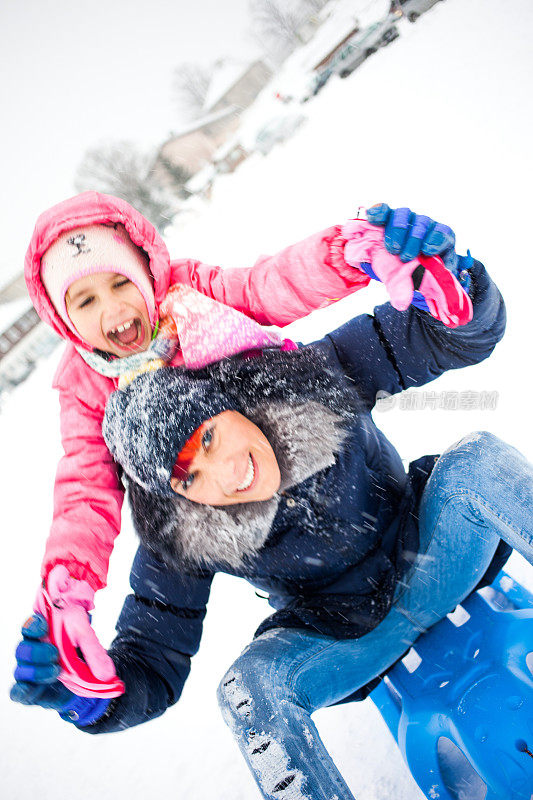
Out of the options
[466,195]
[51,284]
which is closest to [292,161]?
[466,195]

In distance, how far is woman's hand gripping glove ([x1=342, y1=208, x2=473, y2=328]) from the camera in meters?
0.65

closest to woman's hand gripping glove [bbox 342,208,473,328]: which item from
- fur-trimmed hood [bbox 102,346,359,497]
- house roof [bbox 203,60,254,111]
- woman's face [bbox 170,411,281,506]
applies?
fur-trimmed hood [bbox 102,346,359,497]

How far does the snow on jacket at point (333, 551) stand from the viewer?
0.87 metres

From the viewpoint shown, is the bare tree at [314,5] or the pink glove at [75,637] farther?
the bare tree at [314,5]

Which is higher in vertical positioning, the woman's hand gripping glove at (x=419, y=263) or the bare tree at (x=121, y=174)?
the bare tree at (x=121, y=174)

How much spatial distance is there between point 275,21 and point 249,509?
3132cm

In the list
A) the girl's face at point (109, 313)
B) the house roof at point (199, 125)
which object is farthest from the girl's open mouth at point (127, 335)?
the house roof at point (199, 125)

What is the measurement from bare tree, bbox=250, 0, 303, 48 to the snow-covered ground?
76.4 feet

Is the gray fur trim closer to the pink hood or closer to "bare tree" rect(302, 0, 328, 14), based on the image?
the pink hood

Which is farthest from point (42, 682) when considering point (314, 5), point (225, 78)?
point (314, 5)

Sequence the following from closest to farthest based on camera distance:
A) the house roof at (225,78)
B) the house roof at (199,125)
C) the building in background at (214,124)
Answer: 1. the building in background at (214,124)
2. the house roof at (199,125)
3. the house roof at (225,78)

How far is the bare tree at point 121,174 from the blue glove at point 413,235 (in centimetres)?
1376

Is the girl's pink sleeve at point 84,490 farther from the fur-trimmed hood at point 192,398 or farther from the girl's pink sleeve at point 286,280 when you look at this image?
the girl's pink sleeve at point 286,280

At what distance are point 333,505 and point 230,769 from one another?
0.97m
